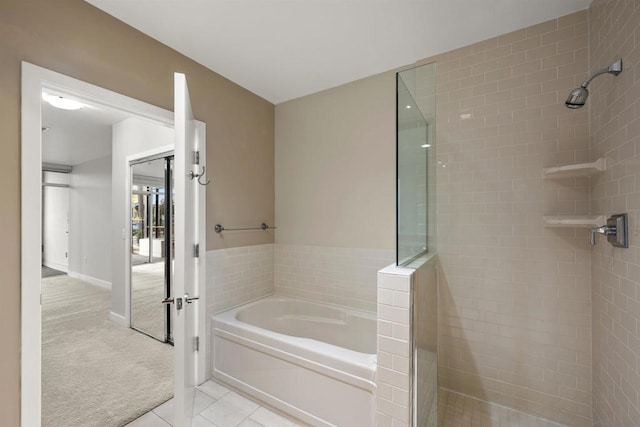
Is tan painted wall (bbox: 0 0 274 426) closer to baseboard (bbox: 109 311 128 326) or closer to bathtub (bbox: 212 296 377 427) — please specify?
bathtub (bbox: 212 296 377 427)

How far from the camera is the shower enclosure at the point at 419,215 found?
1382 mm

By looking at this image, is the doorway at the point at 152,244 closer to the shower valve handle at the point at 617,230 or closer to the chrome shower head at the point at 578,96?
the chrome shower head at the point at 578,96

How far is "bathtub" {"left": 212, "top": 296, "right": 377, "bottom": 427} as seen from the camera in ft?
5.27

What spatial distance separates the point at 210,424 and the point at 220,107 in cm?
241

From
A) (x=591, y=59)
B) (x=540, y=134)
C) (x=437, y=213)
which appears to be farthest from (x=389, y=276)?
(x=591, y=59)

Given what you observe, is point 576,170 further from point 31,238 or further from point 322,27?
point 31,238

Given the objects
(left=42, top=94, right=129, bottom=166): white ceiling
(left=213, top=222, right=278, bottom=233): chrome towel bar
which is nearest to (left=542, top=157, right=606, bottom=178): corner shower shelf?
(left=213, top=222, right=278, bottom=233): chrome towel bar

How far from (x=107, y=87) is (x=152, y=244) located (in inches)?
80.4

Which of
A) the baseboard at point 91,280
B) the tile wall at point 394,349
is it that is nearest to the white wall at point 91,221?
the baseboard at point 91,280

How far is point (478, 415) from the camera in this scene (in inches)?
74.3

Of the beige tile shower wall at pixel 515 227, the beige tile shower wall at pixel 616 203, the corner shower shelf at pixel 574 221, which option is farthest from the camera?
the beige tile shower wall at pixel 515 227

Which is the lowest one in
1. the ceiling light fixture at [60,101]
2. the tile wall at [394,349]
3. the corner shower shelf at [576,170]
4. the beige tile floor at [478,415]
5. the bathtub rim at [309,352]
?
the beige tile floor at [478,415]

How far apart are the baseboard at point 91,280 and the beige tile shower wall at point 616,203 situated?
20.8ft

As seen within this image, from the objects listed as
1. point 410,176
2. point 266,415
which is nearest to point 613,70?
point 410,176
